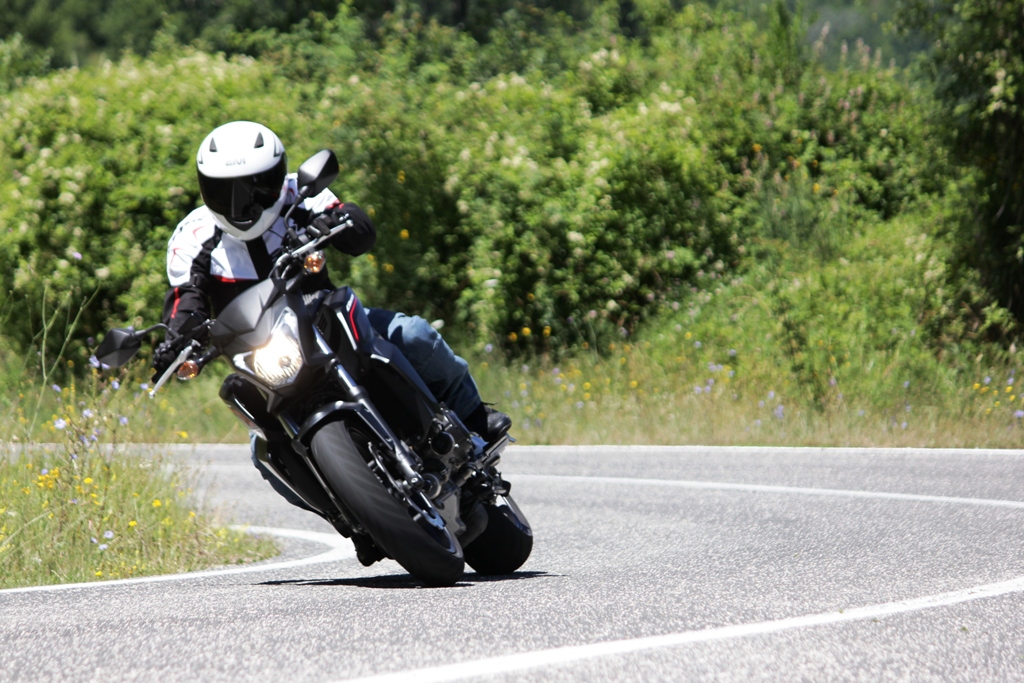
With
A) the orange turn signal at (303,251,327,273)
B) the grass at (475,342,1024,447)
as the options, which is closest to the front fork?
the orange turn signal at (303,251,327,273)

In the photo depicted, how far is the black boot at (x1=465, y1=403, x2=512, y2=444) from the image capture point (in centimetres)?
629

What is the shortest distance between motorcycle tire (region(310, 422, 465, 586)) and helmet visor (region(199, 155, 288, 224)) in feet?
3.20

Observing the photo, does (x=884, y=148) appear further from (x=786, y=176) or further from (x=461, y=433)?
(x=461, y=433)

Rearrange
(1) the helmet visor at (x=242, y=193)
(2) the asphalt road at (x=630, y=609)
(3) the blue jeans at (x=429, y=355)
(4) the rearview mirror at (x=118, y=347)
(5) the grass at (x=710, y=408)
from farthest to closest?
(5) the grass at (x=710, y=408), (3) the blue jeans at (x=429, y=355), (1) the helmet visor at (x=242, y=193), (4) the rearview mirror at (x=118, y=347), (2) the asphalt road at (x=630, y=609)

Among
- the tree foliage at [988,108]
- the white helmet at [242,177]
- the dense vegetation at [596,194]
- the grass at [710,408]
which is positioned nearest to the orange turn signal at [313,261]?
the white helmet at [242,177]

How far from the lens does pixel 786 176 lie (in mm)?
19047

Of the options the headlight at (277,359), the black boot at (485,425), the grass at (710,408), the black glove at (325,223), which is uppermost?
the black glove at (325,223)

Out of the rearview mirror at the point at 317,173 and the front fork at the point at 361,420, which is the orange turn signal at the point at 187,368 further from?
the rearview mirror at the point at 317,173

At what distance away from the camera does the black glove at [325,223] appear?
5.53 metres

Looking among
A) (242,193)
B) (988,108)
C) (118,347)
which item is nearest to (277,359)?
(118,347)

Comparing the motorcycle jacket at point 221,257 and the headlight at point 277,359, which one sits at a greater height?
the motorcycle jacket at point 221,257

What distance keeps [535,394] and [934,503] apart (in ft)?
24.0

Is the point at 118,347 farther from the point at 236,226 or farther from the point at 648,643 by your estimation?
the point at 648,643

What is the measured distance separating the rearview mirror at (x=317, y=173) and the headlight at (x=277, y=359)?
0.55m
